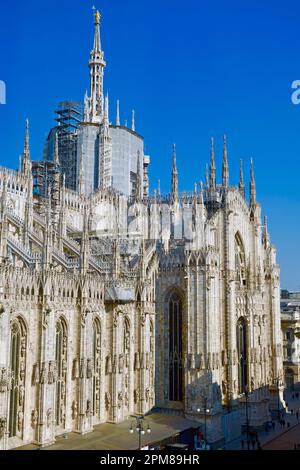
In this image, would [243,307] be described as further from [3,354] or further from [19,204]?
[3,354]

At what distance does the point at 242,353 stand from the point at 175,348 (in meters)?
12.7

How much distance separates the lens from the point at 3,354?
3828cm

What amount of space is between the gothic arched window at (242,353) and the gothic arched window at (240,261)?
18.3 feet

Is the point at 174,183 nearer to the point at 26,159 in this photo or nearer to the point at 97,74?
the point at 26,159

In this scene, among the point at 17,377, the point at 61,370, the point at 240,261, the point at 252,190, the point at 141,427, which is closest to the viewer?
the point at 17,377

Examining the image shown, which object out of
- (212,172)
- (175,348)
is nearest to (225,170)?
(212,172)

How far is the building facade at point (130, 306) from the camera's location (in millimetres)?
41781

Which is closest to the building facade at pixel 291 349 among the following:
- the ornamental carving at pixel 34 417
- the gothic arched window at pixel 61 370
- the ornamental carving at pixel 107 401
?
the ornamental carving at pixel 107 401

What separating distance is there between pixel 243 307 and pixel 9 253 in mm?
32923

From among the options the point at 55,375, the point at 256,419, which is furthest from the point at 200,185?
the point at 55,375

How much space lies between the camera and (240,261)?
73188 millimetres

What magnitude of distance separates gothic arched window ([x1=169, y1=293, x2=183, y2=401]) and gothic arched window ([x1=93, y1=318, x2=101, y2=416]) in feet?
36.4

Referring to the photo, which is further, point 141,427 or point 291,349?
point 291,349
